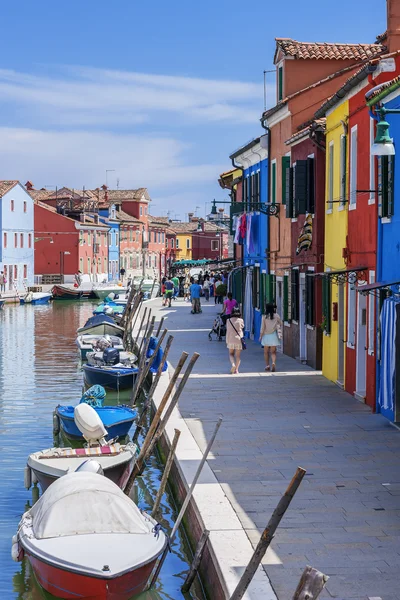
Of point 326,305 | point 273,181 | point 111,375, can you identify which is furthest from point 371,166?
point 273,181

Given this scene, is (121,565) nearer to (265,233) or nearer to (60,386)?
(60,386)

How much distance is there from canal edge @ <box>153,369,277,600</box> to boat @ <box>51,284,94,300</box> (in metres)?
58.3

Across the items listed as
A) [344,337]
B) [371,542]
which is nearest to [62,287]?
[344,337]

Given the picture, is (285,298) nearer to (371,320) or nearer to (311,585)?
(371,320)

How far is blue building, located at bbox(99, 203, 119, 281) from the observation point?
319 feet

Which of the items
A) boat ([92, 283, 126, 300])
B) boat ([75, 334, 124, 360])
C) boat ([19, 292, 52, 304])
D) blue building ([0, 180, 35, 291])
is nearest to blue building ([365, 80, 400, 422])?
boat ([75, 334, 124, 360])

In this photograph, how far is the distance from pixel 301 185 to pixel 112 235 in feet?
249

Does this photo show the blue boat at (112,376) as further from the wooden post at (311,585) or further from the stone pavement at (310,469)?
the wooden post at (311,585)

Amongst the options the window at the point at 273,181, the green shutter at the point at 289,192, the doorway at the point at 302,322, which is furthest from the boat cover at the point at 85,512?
the window at the point at 273,181

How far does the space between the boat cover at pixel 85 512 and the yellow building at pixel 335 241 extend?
366 inches

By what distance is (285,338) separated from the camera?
27.1 meters

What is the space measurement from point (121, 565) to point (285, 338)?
1794 centimetres

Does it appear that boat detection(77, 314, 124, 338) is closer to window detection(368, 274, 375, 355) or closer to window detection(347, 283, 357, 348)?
window detection(347, 283, 357, 348)

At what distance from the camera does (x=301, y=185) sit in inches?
930
